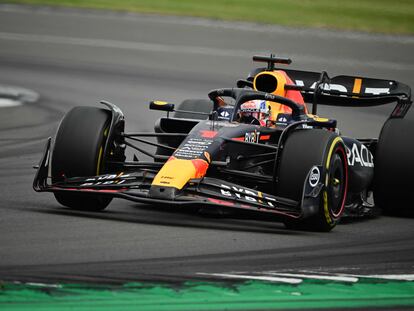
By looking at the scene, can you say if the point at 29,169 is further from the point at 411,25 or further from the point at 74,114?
the point at 411,25

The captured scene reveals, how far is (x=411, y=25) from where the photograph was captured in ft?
93.2

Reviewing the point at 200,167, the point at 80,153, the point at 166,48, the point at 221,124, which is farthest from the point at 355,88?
the point at 166,48

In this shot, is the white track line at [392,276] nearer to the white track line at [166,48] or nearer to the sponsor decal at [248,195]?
the sponsor decal at [248,195]

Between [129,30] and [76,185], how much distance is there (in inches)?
670

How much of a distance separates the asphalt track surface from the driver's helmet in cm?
122

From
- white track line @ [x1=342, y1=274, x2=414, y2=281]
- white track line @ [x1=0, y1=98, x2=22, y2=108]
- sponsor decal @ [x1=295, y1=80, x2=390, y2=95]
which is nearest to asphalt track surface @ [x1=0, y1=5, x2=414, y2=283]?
white track line @ [x1=342, y1=274, x2=414, y2=281]

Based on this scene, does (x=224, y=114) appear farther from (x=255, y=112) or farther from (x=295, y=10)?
(x=295, y=10)

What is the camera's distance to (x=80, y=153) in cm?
1030

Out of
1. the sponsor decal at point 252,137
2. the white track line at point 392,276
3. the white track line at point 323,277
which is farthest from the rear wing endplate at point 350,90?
the white track line at point 323,277

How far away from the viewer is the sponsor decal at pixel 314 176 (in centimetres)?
966

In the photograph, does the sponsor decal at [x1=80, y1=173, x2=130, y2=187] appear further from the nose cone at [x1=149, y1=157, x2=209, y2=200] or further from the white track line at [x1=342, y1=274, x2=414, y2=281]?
the white track line at [x1=342, y1=274, x2=414, y2=281]

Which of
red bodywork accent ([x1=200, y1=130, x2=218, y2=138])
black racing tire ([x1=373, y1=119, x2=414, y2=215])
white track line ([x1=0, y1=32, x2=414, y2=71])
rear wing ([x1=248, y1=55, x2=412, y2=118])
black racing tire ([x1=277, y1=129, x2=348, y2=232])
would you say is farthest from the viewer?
white track line ([x1=0, y1=32, x2=414, y2=71])

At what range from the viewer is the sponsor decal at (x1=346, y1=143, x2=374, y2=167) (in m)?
10.7

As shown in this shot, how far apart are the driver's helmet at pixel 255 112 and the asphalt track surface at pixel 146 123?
1.22 meters
